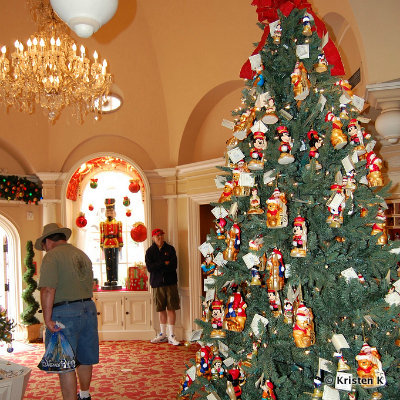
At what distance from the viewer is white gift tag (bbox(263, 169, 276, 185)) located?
2.59 m

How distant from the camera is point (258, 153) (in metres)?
2.65

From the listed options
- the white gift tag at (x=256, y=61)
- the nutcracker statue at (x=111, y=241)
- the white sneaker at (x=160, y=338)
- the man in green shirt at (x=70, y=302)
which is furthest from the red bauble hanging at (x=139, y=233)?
the white gift tag at (x=256, y=61)

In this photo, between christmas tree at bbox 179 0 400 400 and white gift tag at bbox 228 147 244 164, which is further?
white gift tag at bbox 228 147 244 164

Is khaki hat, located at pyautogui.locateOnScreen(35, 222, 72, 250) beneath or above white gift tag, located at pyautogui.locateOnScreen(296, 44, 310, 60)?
beneath

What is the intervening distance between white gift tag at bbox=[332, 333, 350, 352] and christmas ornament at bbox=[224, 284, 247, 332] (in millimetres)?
524

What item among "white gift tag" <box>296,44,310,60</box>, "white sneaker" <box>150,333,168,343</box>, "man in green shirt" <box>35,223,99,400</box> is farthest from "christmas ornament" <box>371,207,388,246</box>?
"white sneaker" <box>150,333,168,343</box>

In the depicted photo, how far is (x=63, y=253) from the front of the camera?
4.26 meters

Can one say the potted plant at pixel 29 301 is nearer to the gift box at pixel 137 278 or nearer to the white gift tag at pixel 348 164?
the gift box at pixel 137 278

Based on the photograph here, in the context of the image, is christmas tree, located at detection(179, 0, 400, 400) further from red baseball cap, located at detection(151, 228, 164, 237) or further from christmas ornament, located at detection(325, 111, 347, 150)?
red baseball cap, located at detection(151, 228, 164, 237)

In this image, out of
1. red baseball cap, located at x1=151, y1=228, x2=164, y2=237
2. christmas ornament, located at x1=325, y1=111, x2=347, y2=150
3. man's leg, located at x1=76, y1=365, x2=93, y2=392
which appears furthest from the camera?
red baseball cap, located at x1=151, y1=228, x2=164, y2=237

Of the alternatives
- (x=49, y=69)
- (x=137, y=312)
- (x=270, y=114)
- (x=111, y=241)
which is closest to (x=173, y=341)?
(x=137, y=312)

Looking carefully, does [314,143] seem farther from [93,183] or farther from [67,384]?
[93,183]

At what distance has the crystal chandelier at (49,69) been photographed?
5.55 metres

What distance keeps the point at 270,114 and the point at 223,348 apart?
4.42ft
